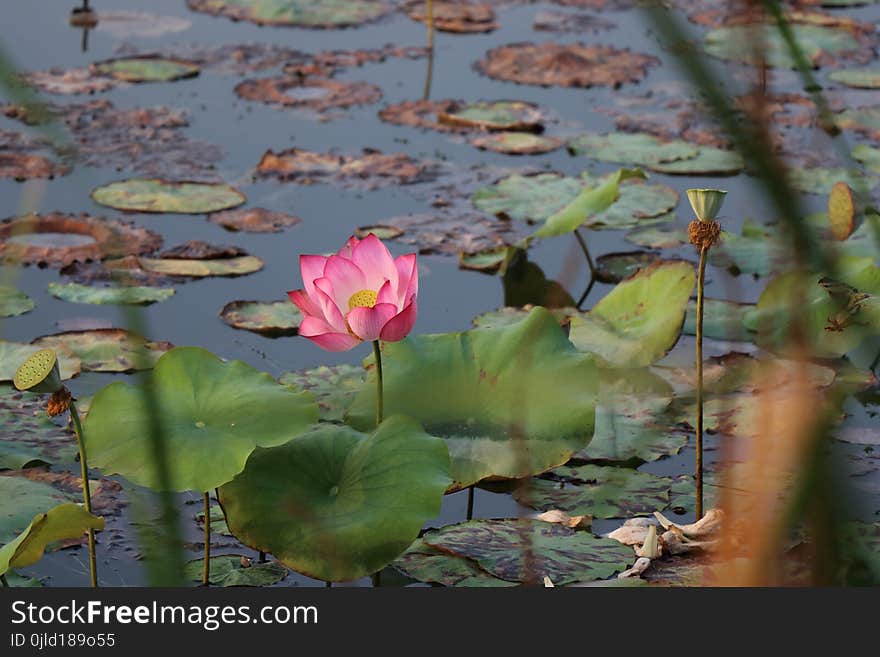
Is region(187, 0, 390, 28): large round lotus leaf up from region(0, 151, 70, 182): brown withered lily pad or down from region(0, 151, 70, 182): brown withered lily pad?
up

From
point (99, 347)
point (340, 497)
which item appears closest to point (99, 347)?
point (99, 347)

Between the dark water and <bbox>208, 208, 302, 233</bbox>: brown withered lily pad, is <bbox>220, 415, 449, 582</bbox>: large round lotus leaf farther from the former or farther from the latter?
<bbox>208, 208, 302, 233</bbox>: brown withered lily pad

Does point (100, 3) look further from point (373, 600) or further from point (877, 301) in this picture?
point (373, 600)

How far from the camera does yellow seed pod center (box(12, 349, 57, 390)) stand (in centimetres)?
129

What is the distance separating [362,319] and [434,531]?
34 cm

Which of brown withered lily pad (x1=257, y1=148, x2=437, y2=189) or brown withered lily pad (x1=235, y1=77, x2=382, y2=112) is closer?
brown withered lily pad (x1=257, y1=148, x2=437, y2=189)

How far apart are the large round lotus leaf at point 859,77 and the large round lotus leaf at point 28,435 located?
10.2 feet

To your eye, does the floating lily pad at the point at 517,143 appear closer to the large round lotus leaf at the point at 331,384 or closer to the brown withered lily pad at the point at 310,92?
the brown withered lily pad at the point at 310,92

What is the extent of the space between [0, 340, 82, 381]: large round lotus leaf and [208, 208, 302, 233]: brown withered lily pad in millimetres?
800

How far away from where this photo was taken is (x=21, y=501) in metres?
1.78

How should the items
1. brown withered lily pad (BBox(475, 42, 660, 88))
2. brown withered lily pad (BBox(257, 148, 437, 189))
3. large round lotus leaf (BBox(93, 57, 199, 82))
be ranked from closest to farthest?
brown withered lily pad (BBox(257, 148, 437, 189))
large round lotus leaf (BBox(93, 57, 199, 82))
brown withered lily pad (BBox(475, 42, 660, 88))

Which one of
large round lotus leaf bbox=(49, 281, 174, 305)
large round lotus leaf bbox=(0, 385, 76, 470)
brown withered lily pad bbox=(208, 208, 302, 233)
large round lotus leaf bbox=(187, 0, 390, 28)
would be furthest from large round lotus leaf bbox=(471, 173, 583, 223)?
large round lotus leaf bbox=(187, 0, 390, 28)

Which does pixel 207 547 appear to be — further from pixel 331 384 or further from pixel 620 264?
pixel 620 264

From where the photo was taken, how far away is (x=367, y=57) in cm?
459
